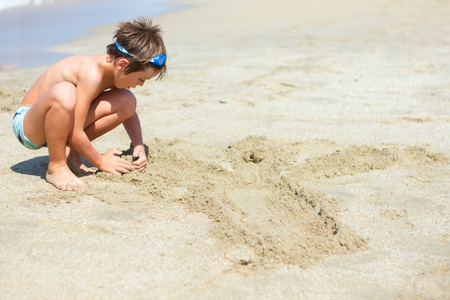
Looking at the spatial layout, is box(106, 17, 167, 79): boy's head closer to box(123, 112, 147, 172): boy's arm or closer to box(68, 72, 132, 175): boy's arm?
box(68, 72, 132, 175): boy's arm

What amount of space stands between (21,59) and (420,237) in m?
5.29

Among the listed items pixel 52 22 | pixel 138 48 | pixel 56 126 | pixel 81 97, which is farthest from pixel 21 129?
pixel 52 22

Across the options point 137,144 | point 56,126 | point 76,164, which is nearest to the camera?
point 56,126

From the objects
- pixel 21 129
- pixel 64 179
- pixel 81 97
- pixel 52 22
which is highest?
pixel 52 22

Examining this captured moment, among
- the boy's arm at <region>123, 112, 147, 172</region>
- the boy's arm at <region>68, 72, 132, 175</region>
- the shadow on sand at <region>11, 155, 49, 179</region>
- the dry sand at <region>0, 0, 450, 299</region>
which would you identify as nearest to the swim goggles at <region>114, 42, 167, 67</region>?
the boy's arm at <region>68, 72, 132, 175</region>

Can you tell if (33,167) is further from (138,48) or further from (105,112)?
(138,48)

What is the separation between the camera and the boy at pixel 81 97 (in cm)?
241

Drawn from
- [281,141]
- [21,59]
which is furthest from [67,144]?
[21,59]

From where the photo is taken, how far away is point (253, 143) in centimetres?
312

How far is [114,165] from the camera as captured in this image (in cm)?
263

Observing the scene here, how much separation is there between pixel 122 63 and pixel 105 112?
348 millimetres

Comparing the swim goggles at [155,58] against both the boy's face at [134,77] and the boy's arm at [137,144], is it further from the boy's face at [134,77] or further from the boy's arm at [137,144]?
the boy's arm at [137,144]

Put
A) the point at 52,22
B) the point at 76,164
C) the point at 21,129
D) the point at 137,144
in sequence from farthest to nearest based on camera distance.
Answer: the point at 52,22, the point at 137,144, the point at 76,164, the point at 21,129

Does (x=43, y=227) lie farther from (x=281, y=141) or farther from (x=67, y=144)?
(x=281, y=141)
